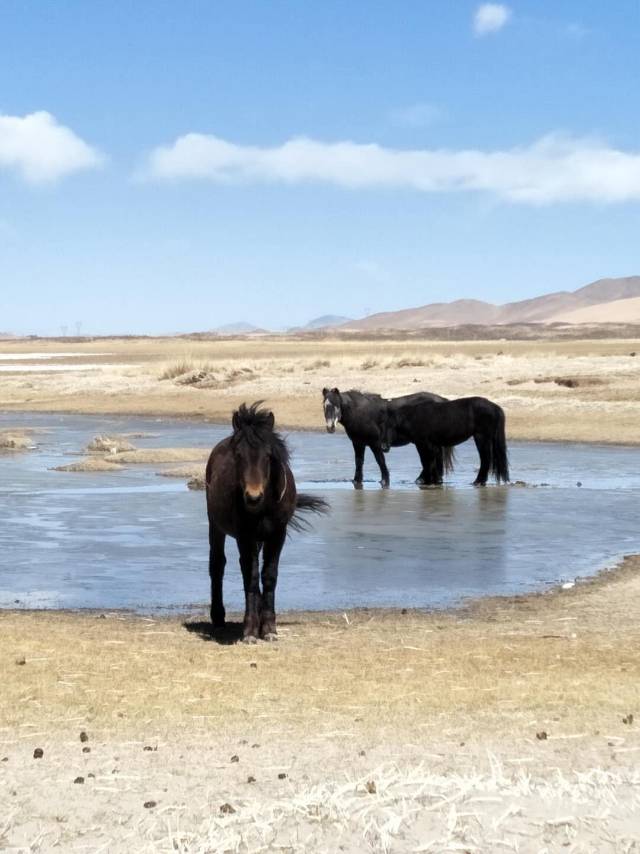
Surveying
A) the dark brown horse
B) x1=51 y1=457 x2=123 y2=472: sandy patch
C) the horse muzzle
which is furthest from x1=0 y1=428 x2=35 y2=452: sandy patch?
the horse muzzle

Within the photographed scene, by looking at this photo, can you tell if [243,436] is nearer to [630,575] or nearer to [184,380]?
[630,575]

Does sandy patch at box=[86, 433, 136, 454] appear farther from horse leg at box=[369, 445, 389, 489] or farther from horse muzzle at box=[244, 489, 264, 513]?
horse muzzle at box=[244, 489, 264, 513]

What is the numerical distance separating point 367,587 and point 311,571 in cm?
109

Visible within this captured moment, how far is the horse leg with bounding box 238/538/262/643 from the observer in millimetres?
10070

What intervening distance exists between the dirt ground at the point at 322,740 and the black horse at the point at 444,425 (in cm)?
1199

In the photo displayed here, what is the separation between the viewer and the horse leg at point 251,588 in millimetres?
10070

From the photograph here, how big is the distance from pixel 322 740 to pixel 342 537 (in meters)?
9.19

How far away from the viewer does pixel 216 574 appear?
1109 centimetres

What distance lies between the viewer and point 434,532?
16703 millimetres

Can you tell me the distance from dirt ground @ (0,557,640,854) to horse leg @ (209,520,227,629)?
55 centimetres

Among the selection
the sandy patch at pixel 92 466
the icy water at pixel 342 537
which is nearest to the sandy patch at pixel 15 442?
the icy water at pixel 342 537

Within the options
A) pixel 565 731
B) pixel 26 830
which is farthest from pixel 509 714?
pixel 26 830

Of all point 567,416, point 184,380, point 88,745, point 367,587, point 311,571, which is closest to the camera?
point 88,745

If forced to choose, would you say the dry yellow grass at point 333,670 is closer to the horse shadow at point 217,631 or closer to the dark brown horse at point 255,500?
the horse shadow at point 217,631
